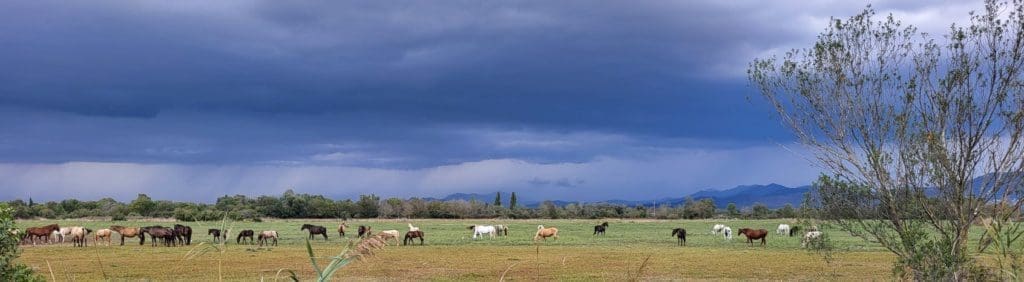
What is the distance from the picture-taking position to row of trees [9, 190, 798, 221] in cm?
10100

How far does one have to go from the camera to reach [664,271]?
25781 millimetres

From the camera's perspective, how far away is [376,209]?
355 feet

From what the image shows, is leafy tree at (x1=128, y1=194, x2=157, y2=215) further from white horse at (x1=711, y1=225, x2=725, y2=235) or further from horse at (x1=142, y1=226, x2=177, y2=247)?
white horse at (x1=711, y1=225, x2=725, y2=235)

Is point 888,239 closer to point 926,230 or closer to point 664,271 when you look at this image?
point 926,230

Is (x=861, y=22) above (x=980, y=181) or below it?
above

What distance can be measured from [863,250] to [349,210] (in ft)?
268

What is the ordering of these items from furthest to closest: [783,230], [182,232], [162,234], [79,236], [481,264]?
[783,230], [182,232], [79,236], [162,234], [481,264]

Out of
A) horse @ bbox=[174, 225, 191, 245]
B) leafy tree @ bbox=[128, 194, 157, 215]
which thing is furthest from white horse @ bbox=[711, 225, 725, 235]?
leafy tree @ bbox=[128, 194, 157, 215]

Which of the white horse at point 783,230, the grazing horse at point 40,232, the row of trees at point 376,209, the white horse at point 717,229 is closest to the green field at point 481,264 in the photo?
the grazing horse at point 40,232

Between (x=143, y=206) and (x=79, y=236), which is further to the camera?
(x=143, y=206)

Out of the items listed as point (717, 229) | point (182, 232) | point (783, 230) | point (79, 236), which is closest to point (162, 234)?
point (182, 232)

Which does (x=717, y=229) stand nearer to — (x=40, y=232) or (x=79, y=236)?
(x=79, y=236)

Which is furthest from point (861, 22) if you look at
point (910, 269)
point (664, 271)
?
point (664, 271)

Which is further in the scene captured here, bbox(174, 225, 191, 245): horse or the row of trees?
the row of trees
